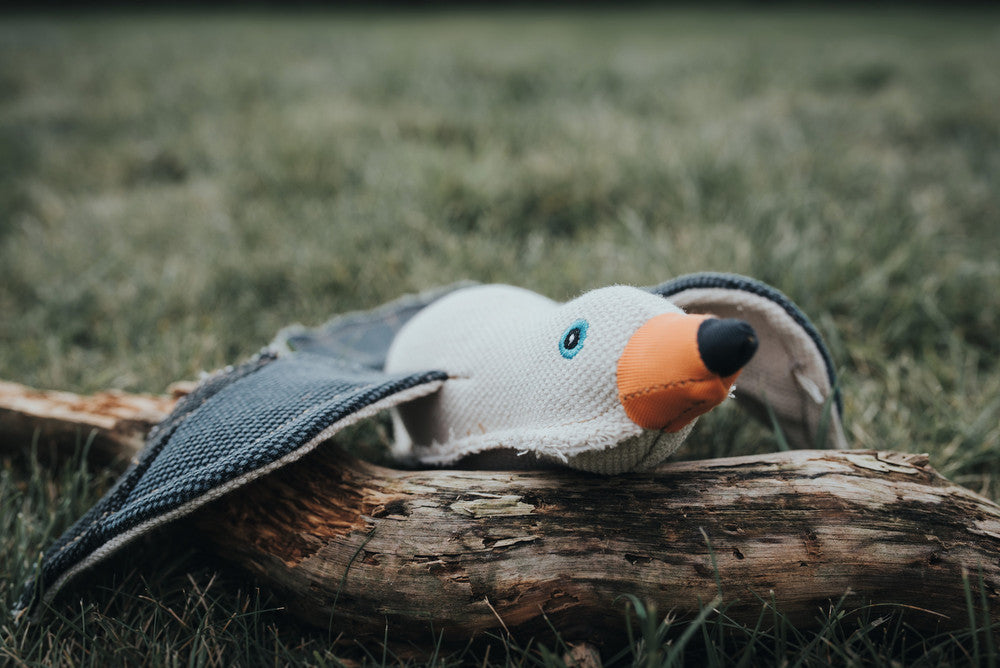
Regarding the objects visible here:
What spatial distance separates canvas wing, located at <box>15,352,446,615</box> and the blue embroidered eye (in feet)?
1.00

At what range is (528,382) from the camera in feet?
Answer: 3.43

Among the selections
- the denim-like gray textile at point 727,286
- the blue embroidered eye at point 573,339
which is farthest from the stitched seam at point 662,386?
the denim-like gray textile at point 727,286

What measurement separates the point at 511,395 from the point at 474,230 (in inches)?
64.0

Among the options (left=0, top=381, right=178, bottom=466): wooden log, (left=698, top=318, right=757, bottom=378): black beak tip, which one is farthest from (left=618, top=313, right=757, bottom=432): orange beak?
(left=0, top=381, right=178, bottom=466): wooden log

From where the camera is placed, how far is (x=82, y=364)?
193 cm

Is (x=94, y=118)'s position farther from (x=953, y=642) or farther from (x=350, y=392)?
Result: (x=953, y=642)

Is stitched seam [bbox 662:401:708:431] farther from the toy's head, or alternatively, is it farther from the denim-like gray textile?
the denim-like gray textile

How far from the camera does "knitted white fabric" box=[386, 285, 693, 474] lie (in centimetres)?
92

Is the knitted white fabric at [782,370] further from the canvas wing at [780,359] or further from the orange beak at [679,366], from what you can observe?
the orange beak at [679,366]

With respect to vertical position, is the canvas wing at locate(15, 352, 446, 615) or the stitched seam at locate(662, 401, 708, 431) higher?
the stitched seam at locate(662, 401, 708, 431)

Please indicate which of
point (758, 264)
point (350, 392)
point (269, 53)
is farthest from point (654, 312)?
point (269, 53)

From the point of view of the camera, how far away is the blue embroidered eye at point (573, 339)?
0.97 meters

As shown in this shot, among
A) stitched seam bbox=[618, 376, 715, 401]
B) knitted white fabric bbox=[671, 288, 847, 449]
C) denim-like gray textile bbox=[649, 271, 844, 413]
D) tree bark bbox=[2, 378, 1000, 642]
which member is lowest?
tree bark bbox=[2, 378, 1000, 642]

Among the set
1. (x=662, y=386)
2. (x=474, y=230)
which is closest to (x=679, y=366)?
(x=662, y=386)
